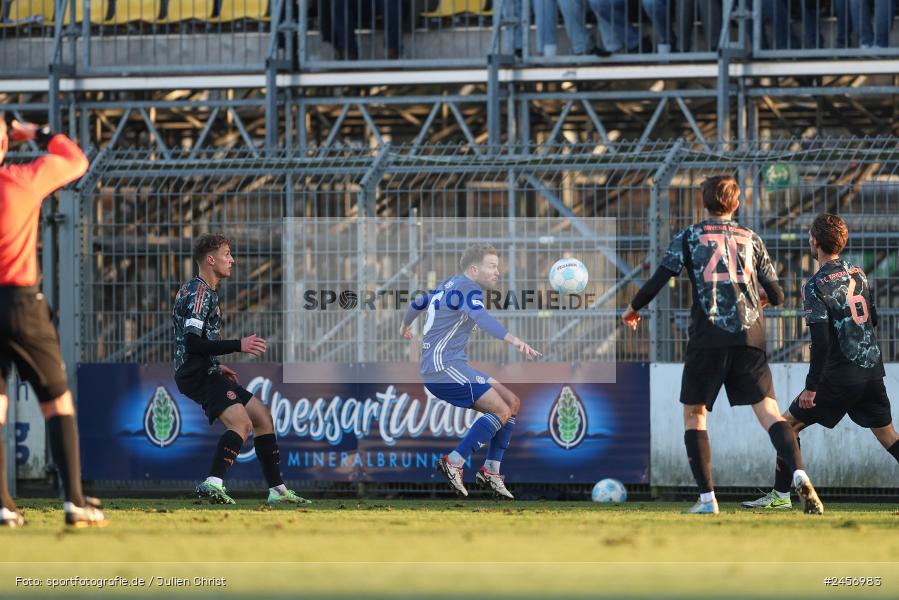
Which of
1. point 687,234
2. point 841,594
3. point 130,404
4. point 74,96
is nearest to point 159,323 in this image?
point 130,404

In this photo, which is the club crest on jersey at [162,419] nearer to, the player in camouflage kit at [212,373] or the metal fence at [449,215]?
the metal fence at [449,215]

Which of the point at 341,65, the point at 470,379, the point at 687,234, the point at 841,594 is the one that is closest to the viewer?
the point at 841,594

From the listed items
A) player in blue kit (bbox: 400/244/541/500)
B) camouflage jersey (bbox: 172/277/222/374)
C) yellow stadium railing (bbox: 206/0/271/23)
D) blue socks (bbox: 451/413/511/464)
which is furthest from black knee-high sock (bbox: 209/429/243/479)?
yellow stadium railing (bbox: 206/0/271/23)

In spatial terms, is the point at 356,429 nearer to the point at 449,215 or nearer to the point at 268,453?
the point at 449,215

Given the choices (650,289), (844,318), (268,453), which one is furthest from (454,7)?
(650,289)

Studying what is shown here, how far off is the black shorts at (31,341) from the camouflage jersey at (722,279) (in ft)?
12.4

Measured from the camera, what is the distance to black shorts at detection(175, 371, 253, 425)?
11594 mm

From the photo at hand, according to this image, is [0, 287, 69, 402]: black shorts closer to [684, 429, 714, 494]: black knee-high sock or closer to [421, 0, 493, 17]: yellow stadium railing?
[684, 429, 714, 494]: black knee-high sock

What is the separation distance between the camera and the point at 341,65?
2020cm

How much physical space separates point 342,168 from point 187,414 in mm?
2617

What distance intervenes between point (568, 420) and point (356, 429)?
1.88 metres

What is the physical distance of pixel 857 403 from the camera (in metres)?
10.7

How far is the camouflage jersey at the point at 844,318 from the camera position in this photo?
1059 centimetres

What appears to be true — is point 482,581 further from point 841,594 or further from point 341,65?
point 341,65
